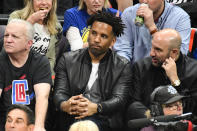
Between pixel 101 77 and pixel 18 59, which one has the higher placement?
pixel 18 59

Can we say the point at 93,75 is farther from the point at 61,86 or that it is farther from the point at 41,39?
the point at 41,39

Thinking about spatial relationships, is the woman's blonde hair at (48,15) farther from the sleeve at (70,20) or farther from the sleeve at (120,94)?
the sleeve at (120,94)

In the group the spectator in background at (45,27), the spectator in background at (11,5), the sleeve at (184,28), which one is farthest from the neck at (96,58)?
the spectator in background at (11,5)

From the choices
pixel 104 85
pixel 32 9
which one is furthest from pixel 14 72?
pixel 32 9

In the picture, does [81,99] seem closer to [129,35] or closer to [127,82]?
[127,82]

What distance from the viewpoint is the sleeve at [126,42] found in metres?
4.81

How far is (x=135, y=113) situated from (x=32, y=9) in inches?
68.5

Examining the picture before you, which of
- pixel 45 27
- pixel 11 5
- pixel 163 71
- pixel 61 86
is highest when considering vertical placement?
pixel 11 5

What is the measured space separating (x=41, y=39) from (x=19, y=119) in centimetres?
147

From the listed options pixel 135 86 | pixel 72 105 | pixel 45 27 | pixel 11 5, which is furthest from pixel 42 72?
pixel 11 5

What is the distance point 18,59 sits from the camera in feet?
13.6

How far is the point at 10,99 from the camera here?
4.10 meters

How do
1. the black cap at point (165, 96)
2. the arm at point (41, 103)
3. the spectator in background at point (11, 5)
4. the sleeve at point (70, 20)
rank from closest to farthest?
the black cap at point (165, 96), the arm at point (41, 103), the sleeve at point (70, 20), the spectator in background at point (11, 5)

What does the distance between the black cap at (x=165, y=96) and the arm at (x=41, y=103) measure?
97cm
